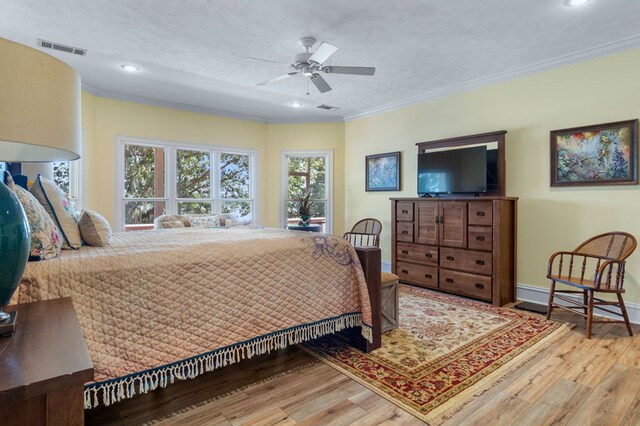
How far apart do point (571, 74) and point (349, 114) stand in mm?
3148

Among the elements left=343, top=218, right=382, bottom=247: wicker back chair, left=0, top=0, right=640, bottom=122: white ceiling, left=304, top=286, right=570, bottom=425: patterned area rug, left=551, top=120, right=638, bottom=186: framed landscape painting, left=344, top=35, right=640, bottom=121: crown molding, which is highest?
left=0, top=0, right=640, bottom=122: white ceiling

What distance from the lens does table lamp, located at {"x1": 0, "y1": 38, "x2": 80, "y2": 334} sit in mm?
763

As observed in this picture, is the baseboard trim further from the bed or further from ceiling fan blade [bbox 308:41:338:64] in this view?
ceiling fan blade [bbox 308:41:338:64]

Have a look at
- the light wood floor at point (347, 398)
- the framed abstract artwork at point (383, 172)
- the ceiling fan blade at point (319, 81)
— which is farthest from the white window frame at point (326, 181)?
the light wood floor at point (347, 398)

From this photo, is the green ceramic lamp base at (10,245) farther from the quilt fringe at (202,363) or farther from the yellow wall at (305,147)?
the yellow wall at (305,147)

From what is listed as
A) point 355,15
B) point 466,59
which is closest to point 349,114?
point 466,59

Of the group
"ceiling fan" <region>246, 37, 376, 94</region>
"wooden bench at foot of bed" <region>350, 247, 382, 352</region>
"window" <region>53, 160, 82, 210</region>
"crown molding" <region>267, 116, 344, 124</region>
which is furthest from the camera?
"crown molding" <region>267, 116, 344, 124</region>

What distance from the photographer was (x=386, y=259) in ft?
17.9

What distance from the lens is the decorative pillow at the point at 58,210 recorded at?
72.9 inches

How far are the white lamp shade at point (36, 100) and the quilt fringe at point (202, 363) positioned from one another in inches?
46.5

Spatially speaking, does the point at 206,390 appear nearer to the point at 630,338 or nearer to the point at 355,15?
the point at 355,15

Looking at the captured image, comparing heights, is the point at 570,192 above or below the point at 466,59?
below

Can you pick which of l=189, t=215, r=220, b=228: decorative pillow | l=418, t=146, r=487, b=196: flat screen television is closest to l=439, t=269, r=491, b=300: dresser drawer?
l=418, t=146, r=487, b=196: flat screen television

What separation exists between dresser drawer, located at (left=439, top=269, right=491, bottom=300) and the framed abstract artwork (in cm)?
168
